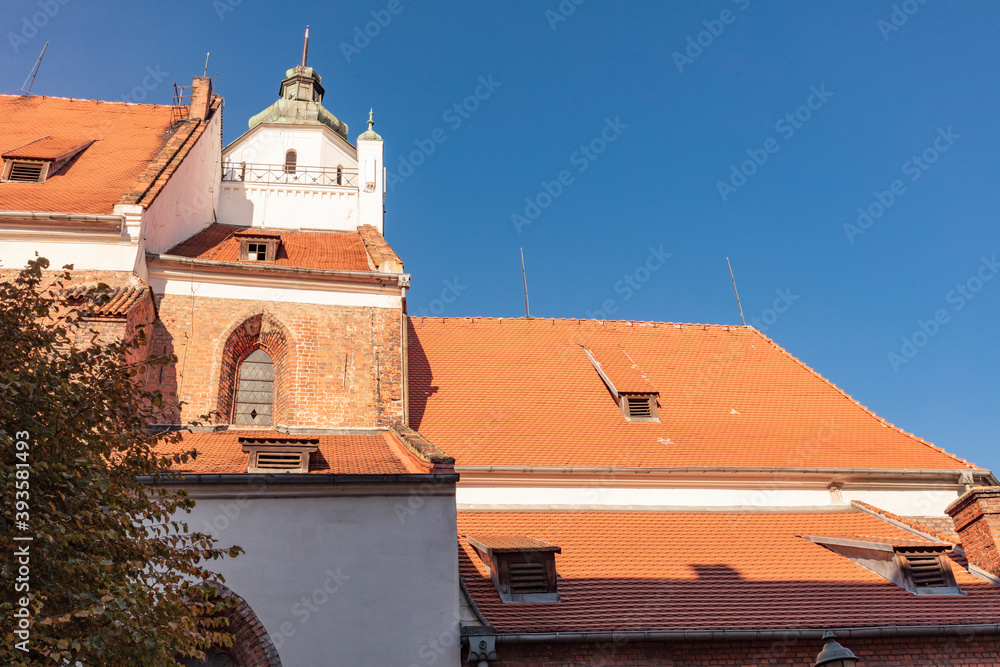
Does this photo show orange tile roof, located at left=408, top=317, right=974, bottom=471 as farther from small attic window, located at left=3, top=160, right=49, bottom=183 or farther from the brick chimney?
small attic window, located at left=3, top=160, right=49, bottom=183

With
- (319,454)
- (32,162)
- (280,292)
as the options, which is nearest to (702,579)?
(319,454)

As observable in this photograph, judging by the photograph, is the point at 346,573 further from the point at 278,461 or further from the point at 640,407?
the point at 640,407

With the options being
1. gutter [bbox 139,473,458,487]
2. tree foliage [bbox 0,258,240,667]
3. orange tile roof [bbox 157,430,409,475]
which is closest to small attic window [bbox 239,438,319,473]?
orange tile roof [bbox 157,430,409,475]

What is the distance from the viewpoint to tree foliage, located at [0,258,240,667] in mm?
5445

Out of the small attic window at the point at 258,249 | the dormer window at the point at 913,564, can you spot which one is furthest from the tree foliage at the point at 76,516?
the dormer window at the point at 913,564

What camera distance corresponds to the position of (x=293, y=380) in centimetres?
1385

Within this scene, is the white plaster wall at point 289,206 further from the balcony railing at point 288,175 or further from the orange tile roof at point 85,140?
the orange tile roof at point 85,140

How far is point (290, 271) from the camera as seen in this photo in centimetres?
1484

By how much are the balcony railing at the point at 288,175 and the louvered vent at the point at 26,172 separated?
4.82m

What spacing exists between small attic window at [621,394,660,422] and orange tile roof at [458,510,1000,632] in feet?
7.65

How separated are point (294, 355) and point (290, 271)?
68.5 inches

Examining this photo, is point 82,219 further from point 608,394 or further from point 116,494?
point 608,394

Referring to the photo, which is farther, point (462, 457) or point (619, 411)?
point (619, 411)

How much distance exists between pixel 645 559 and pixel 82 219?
10830mm
